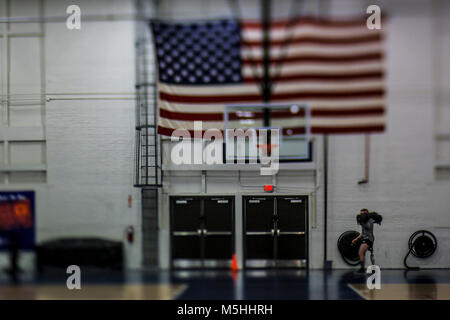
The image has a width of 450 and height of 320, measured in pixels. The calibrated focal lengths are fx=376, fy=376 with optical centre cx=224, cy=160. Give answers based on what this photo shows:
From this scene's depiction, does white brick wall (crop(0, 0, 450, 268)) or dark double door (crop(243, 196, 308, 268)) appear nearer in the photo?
white brick wall (crop(0, 0, 450, 268))

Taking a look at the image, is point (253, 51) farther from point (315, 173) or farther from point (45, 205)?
point (45, 205)

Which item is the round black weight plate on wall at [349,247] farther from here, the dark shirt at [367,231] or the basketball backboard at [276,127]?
the basketball backboard at [276,127]

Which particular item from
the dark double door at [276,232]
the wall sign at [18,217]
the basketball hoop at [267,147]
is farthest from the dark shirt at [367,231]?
the wall sign at [18,217]

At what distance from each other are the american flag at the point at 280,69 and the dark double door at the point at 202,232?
674 millimetres

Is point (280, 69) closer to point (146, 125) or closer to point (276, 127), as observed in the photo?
point (276, 127)

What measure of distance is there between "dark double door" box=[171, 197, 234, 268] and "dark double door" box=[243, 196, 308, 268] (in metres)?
0.18

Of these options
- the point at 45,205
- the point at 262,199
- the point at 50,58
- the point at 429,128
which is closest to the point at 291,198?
the point at 262,199

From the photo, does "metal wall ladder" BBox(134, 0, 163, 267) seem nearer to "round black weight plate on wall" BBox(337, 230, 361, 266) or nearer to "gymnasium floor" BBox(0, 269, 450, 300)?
"gymnasium floor" BBox(0, 269, 450, 300)

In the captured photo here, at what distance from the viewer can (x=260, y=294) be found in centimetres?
344

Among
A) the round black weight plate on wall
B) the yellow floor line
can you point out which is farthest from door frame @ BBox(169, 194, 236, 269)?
the round black weight plate on wall

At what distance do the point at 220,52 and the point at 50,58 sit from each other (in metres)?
1.43

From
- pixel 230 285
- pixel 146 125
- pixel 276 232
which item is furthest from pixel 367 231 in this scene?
pixel 146 125

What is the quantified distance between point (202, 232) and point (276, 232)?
674 mm

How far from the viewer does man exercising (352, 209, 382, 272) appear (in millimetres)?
3084
